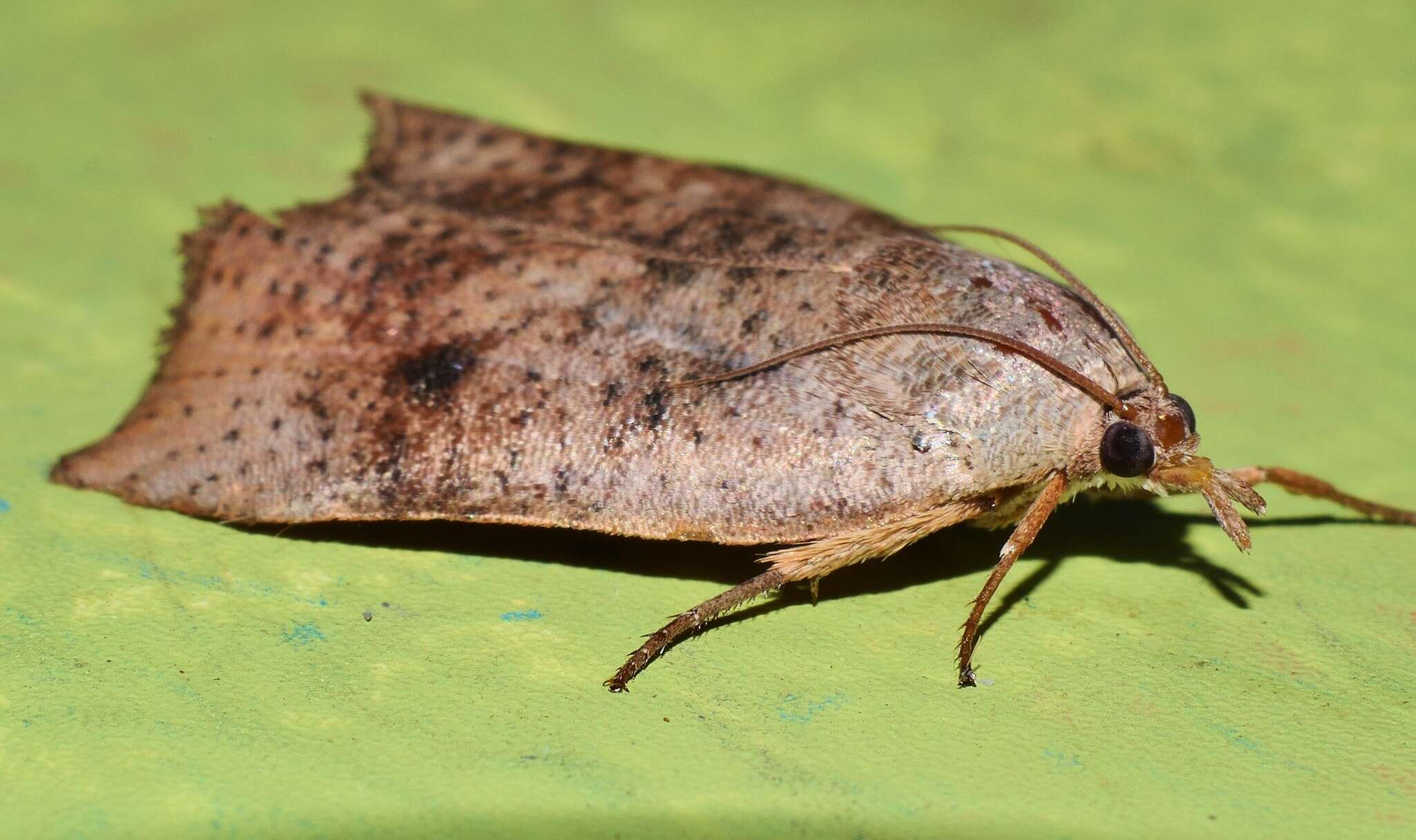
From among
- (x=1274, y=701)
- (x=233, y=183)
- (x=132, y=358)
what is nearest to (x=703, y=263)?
(x=1274, y=701)

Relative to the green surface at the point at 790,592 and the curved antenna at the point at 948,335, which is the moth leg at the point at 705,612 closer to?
the green surface at the point at 790,592

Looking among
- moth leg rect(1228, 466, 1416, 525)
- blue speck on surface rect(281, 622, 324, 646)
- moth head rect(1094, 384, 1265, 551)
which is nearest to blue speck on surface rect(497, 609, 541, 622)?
blue speck on surface rect(281, 622, 324, 646)

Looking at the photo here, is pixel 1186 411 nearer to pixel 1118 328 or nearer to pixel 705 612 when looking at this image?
pixel 1118 328

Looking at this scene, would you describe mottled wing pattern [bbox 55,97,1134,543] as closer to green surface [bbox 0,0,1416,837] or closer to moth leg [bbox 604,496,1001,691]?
moth leg [bbox 604,496,1001,691]

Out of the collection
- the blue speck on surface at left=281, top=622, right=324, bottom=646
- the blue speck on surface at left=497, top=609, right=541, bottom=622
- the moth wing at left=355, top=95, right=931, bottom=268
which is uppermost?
the moth wing at left=355, top=95, right=931, bottom=268

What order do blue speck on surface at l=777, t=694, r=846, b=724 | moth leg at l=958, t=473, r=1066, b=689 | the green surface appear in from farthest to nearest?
moth leg at l=958, t=473, r=1066, b=689 → blue speck on surface at l=777, t=694, r=846, b=724 → the green surface

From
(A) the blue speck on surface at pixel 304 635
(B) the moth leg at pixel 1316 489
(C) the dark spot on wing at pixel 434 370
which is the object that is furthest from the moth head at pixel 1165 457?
(A) the blue speck on surface at pixel 304 635

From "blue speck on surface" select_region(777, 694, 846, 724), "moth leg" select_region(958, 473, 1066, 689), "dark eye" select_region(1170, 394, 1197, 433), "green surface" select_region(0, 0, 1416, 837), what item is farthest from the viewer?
"dark eye" select_region(1170, 394, 1197, 433)

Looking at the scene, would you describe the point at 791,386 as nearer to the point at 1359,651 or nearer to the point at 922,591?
the point at 922,591

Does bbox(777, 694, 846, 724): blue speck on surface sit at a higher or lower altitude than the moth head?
lower
